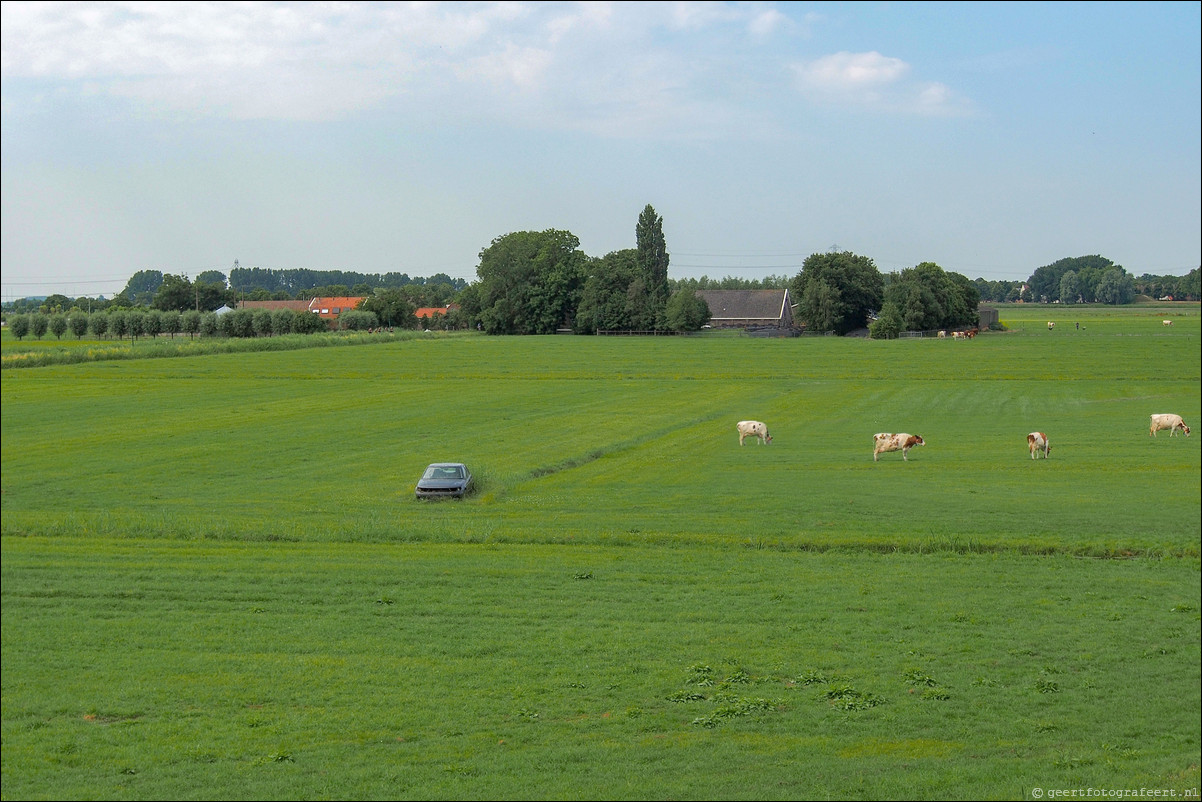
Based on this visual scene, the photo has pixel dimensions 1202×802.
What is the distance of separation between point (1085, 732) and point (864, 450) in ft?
93.5

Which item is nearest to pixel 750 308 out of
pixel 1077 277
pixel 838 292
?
pixel 838 292

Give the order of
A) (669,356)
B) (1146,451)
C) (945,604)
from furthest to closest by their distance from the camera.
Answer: (669,356)
(1146,451)
(945,604)

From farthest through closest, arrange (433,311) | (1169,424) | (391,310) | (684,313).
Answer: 1. (433,311)
2. (391,310)
3. (684,313)
4. (1169,424)

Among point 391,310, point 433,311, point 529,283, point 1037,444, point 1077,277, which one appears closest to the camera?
point 1077,277

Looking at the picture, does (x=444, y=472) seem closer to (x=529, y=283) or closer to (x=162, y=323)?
(x=162, y=323)

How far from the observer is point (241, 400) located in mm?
63781

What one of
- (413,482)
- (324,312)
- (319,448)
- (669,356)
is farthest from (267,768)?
(324,312)

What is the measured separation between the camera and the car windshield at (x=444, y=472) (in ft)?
110

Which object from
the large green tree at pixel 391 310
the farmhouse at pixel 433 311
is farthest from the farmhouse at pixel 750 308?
the large green tree at pixel 391 310

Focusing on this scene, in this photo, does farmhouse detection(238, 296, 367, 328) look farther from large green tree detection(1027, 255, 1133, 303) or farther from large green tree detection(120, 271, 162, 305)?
large green tree detection(1027, 255, 1133, 303)

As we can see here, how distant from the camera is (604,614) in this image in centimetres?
1994

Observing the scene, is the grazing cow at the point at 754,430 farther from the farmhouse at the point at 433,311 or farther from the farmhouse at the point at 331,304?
the farmhouse at the point at 433,311

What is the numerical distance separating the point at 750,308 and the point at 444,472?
136 metres

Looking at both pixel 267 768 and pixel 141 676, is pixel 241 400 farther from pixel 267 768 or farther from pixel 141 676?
pixel 267 768
